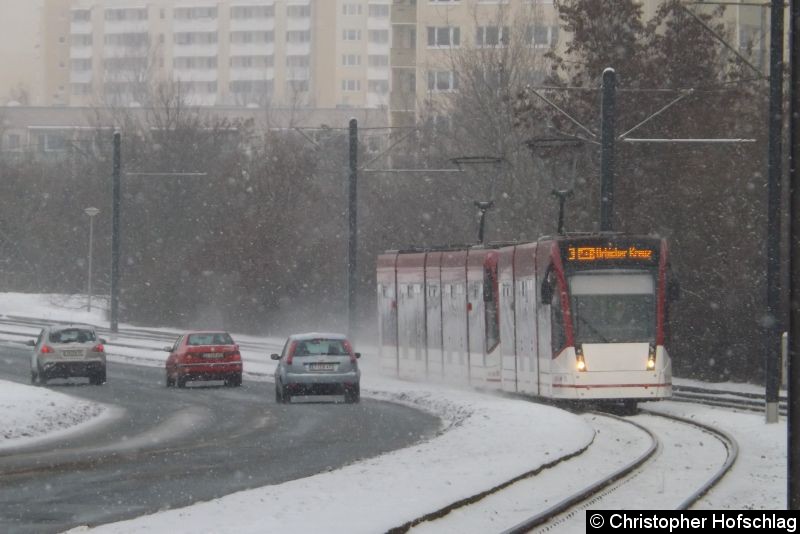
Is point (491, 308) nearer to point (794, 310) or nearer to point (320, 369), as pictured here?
point (320, 369)

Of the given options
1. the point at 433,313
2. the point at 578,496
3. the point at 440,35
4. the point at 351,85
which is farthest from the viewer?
the point at 351,85

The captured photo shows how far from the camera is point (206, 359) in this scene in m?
42.3

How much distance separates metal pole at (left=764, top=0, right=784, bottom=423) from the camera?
25.8m

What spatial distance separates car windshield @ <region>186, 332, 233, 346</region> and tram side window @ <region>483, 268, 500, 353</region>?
937 centimetres

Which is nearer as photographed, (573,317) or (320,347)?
(573,317)

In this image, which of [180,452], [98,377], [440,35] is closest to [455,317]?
[98,377]

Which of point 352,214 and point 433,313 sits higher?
point 352,214

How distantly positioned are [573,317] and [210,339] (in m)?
15.1

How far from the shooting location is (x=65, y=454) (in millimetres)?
23219

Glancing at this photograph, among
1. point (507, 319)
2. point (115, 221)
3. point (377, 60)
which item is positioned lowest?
point (507, 319)

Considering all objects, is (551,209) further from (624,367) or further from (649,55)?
(624,367)

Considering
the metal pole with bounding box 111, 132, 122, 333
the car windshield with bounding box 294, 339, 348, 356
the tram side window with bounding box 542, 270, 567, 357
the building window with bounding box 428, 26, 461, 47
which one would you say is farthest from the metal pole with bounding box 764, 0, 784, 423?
the building window with bounding box 428, 26, 461, 47

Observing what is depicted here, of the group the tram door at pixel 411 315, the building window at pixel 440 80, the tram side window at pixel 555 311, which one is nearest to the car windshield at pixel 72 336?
the tram door at pixel 411 315

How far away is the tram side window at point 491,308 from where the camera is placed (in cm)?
3469
